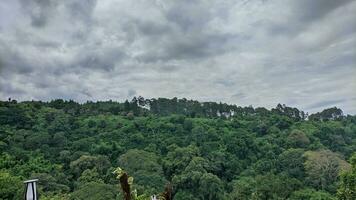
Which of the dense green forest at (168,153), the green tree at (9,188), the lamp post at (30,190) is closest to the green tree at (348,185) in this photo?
the dense green forest at (168,153)

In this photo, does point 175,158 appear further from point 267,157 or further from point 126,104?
point 126,104

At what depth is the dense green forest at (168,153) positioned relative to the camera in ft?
147

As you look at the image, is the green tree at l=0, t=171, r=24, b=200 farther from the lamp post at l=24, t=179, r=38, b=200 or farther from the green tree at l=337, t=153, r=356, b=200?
the lamp post at l=24, t=179, r=38, b=200

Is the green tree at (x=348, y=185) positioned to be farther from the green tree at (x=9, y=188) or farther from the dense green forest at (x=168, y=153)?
the green tree at (x=9, y=188)

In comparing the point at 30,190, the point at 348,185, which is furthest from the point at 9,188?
the point at 30,190

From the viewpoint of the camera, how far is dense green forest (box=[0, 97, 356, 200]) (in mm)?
44938

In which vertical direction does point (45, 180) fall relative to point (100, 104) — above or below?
below

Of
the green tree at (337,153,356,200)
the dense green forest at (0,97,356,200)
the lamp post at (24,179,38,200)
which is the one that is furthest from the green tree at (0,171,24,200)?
the lamp post at (24,179,38,200)

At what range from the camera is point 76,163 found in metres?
51.4

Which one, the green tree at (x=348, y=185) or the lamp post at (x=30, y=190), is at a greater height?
the lamp post at (x=30, y=190)

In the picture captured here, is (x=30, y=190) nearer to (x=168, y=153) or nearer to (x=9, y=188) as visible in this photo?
(x=9, y=188)

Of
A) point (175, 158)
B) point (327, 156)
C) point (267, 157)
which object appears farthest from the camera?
point (267, 157)

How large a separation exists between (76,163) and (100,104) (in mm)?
43978

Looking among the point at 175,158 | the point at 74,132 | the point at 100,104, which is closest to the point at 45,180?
the point at 175,158
